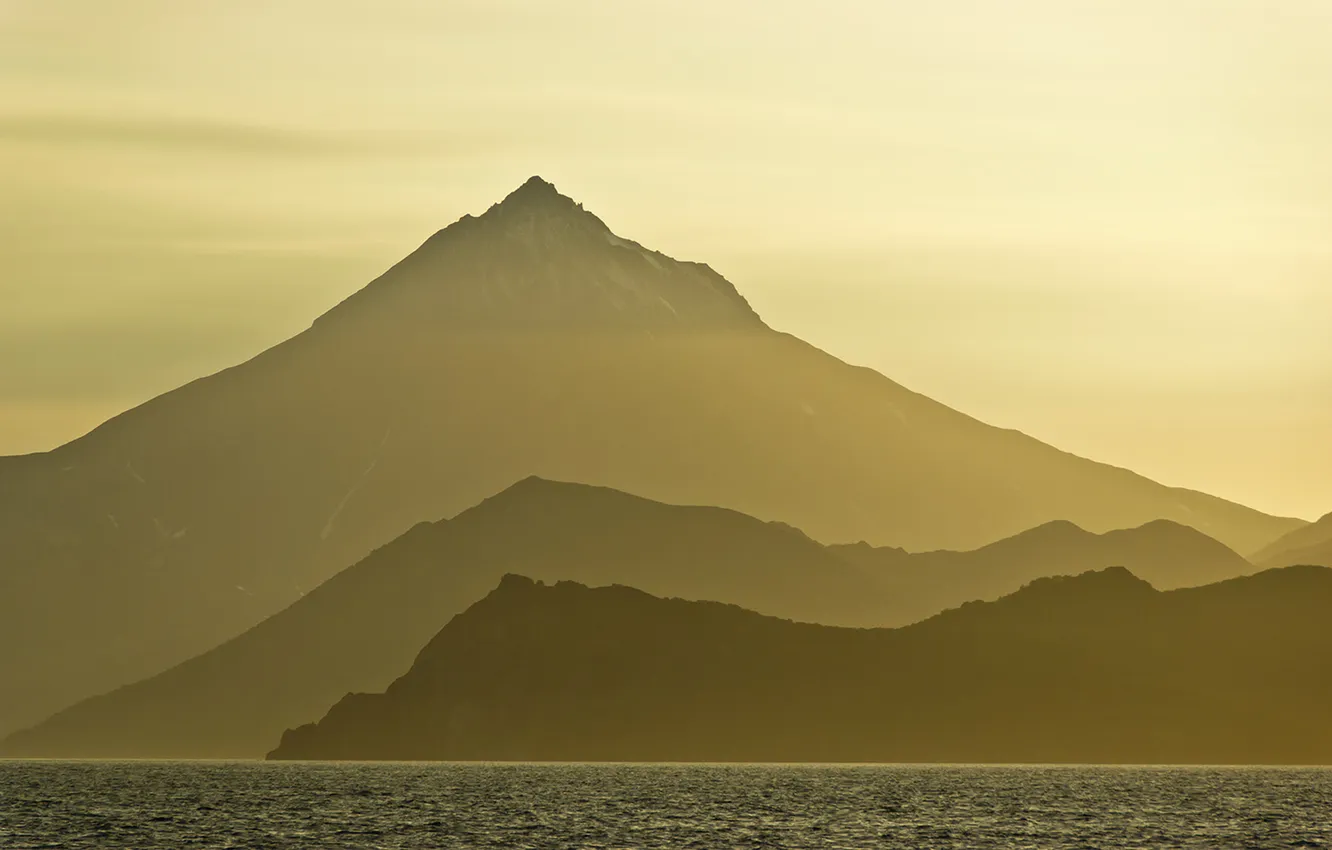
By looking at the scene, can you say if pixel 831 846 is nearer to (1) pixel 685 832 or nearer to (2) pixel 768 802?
(1) pixel 685 832

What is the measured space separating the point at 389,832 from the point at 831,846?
31.2 m

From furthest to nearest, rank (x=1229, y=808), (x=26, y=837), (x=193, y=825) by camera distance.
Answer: (x=1229, y=808) → (x=193, y=825) → (x=26, y=837)

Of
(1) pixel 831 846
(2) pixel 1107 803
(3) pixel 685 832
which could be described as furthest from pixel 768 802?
(1) pixel 831 846

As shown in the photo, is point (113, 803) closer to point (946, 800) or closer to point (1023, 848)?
point (946, 800)

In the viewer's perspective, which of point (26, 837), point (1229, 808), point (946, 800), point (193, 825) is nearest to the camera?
point (26, 837)

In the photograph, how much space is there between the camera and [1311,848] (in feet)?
450

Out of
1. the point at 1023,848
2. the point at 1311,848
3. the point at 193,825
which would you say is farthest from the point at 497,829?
the point at 1311,848

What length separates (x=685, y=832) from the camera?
492 ft

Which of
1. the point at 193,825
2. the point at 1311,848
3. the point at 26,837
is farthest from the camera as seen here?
the point at 193,825

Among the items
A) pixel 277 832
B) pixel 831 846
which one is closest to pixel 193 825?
pixel 277 832

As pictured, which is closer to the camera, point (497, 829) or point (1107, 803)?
point (497, 829)

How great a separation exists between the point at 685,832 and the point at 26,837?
4305cm

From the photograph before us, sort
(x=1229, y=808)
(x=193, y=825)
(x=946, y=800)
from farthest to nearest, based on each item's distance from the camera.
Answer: (x=946, y=800) → (x=1229, y=808) → (x=193, y=825)

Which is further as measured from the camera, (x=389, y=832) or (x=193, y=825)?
(x=193, y=825)
